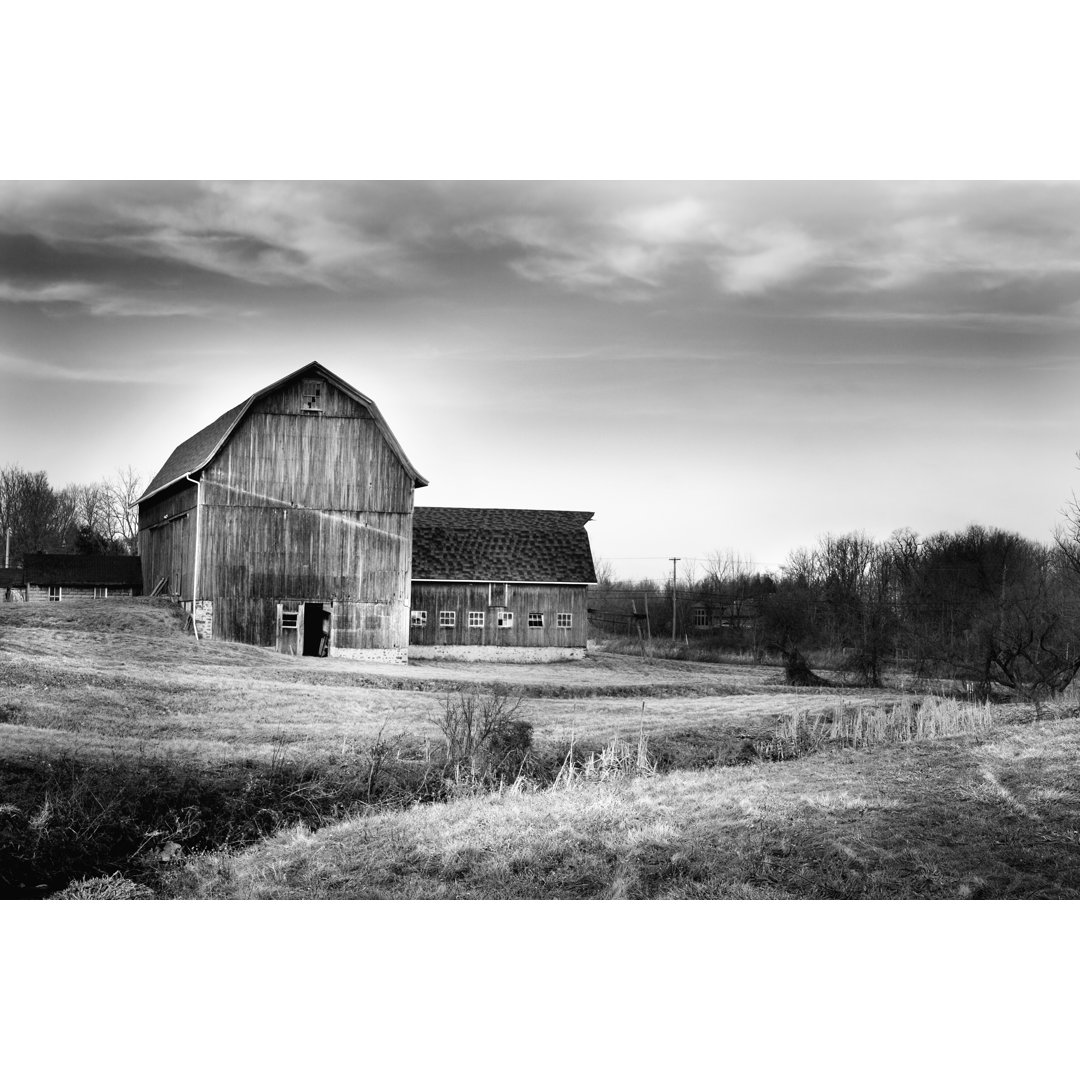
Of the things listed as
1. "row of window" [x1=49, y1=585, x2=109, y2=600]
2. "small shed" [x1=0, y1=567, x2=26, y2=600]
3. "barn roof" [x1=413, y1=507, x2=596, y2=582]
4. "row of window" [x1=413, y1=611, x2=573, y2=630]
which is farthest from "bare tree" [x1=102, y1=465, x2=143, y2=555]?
"row of window" [x1=413, y1=611, x2=573, y2=630]

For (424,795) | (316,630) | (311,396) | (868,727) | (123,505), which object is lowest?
(424,795)

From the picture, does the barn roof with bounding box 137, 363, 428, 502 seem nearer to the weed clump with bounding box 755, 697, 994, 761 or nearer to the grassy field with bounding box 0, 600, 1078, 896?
the grassy field with bounding box 0, 600, 1078, 896

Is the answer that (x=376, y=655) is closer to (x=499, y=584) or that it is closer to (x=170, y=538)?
(x=170, y=538)

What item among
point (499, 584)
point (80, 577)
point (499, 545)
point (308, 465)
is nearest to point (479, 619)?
point (308, 465)

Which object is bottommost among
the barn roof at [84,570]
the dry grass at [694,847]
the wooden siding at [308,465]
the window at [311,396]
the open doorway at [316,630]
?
the dry grass at [694,847]

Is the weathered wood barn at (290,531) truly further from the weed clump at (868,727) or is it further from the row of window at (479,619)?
the weed clump at (868,727)

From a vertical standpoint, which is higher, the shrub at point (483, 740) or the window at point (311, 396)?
the window at point (311, 396)

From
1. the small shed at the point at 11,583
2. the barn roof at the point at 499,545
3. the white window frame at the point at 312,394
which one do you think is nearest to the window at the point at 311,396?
the white window frame at the point at 312,394
